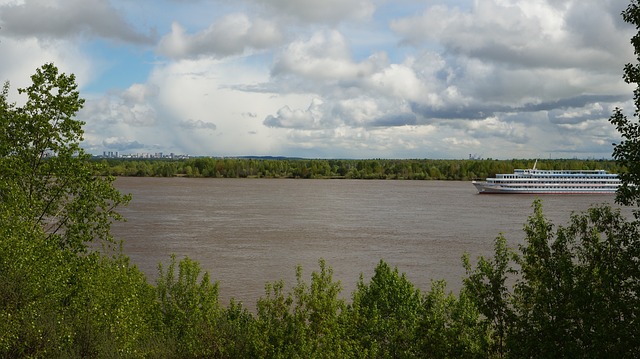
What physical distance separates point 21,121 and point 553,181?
9963cm

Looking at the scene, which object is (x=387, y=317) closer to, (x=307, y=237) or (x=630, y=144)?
(x=630, y=144)

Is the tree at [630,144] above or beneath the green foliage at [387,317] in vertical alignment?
above

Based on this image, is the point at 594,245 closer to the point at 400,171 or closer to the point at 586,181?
the point at 586,181

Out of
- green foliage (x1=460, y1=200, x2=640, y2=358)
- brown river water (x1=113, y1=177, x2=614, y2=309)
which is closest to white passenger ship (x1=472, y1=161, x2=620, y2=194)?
brown river water (x1=113, y1=177, x2=614, y2=309)

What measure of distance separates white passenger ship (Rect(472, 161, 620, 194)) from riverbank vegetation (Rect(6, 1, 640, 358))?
88282 millimetres

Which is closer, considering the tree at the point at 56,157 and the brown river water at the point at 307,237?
the tree at the point at 56,157

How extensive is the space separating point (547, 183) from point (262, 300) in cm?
9695

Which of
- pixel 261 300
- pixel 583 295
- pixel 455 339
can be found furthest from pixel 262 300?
pixel 583 295

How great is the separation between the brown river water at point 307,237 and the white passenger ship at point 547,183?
27.3 m

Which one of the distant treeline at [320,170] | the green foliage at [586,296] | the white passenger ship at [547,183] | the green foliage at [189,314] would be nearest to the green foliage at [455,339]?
the green foliage at [586,296]

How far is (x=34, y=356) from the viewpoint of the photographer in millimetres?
11211

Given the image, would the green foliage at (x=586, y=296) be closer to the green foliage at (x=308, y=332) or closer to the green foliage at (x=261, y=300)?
the green foliage at (x=261, y=300)

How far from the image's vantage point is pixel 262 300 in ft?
43.5

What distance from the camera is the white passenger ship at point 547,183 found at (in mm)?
100375
